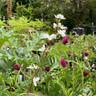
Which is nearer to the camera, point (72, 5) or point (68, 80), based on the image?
point (68, 80)

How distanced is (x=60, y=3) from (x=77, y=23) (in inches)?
61.0

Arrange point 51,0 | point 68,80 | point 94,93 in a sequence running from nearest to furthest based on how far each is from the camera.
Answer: point 94,93 < point 68,80 < point 51,0

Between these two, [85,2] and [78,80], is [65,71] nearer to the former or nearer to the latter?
[78,80]

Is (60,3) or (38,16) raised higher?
(60,3)

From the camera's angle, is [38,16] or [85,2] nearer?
[85,2]

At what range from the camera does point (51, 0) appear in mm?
9141

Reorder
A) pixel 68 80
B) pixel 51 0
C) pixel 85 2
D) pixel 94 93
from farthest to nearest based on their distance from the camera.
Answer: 1. pixel 51 0
2. pixel 85 2
3. pixel 68 80
4. pixel 94 93

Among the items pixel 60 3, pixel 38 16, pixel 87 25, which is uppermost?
pixel 60 3

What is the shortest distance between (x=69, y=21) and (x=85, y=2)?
54.0 inches

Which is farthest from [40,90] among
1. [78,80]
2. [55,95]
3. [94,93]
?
[94,93]

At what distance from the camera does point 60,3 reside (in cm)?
910

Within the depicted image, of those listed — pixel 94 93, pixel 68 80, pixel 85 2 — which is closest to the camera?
pixel 94 93

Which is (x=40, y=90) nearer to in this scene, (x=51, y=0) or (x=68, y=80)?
(x=68, y=80)

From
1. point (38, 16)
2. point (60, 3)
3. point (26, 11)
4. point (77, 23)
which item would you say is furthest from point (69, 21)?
point (26, 11)
